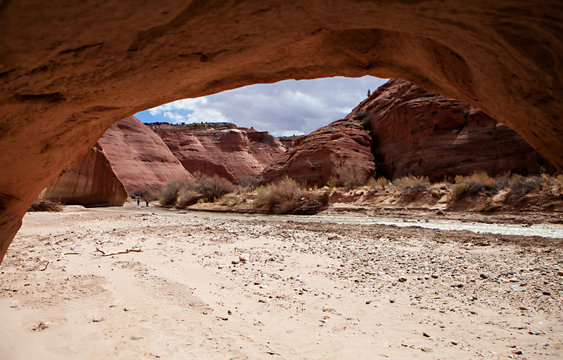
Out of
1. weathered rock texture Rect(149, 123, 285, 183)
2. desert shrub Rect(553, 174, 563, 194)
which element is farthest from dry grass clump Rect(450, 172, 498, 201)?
weathered rock texture Rect(149, 123, 285, 183)

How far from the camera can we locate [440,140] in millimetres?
23578

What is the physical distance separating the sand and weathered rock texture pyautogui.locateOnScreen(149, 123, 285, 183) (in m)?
42.3

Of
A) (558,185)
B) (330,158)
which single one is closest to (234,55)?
(558,185)

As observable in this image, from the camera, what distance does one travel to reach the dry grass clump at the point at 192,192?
22547 mm

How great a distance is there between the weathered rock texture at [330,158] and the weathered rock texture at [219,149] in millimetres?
18753

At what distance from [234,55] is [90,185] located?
19.7 metres

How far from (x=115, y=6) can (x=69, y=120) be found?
1.24 metres

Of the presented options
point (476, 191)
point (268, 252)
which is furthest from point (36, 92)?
point (476, 191)

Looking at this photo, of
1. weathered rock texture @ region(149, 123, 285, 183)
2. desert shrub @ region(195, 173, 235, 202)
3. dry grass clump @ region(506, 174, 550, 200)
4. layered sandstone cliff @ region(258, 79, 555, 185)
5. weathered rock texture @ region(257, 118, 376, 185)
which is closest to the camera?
dry grass clump @ region(506, 174, 550, 200)

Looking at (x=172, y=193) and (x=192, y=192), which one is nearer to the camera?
(x=192, y=192)

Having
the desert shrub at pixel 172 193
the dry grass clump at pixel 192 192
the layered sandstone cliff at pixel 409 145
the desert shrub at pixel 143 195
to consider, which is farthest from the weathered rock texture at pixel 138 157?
the layered sandstone cliff at pixel 409 145

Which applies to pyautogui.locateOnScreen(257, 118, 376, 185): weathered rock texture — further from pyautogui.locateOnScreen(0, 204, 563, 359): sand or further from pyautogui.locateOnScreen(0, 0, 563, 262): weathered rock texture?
pyautogui.locateOnScreen(0, 0, 563, 262): weathered rock texture

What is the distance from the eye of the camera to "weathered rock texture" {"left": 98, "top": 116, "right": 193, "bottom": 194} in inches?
1373

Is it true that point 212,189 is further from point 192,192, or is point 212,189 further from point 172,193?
point 172,193
